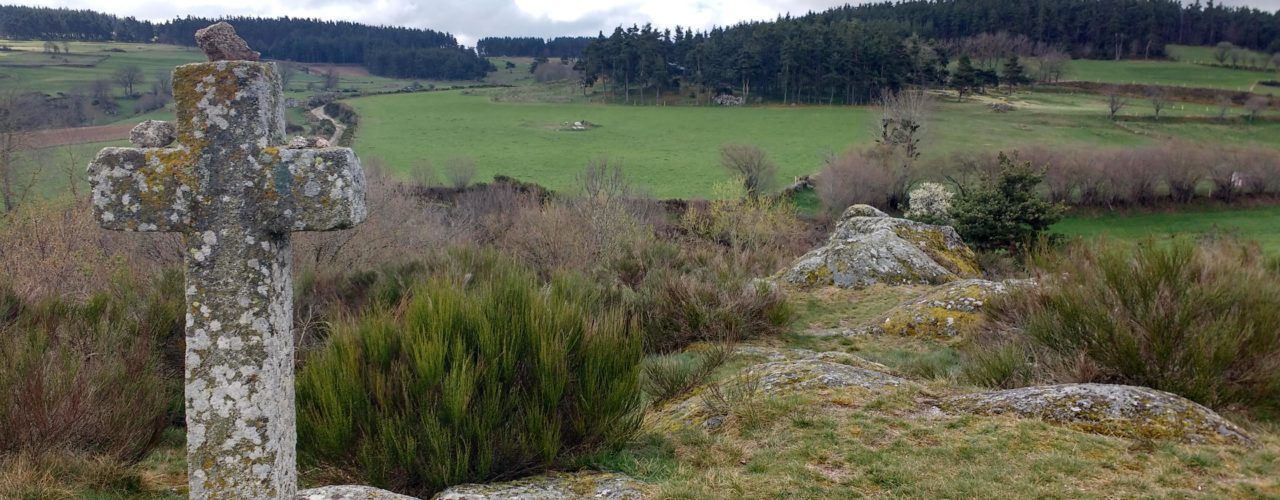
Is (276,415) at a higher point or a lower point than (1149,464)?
higher

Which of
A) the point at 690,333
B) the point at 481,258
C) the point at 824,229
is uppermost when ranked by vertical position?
the point at 481,258

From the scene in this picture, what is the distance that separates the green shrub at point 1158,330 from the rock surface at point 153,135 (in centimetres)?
754

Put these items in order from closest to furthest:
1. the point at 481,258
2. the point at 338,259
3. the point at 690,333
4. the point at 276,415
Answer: the point at 276,415
the point at 690,333
the point at 481,258
the point at 338,259

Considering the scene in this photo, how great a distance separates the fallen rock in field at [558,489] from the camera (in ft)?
14.6

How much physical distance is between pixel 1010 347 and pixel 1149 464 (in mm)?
3203

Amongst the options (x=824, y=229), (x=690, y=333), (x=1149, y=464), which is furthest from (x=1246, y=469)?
(x=824, y=229)

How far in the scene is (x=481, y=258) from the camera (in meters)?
12.9

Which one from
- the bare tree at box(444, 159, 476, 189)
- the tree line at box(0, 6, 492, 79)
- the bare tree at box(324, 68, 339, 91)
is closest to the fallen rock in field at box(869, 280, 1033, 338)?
the bare tree at box(444, 159, 476, 189)

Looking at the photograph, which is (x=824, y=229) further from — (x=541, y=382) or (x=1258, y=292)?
(x=541, y=382)

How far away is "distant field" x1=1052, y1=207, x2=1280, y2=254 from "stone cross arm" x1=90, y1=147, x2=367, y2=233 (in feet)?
149

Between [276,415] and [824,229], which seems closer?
[276,415]

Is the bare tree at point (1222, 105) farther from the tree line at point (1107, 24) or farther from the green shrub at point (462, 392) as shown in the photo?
the green shrub at point (462, 392)

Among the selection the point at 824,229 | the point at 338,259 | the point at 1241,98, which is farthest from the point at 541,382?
the point at 1241,98

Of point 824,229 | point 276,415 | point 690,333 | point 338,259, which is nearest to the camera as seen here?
point 276,415
